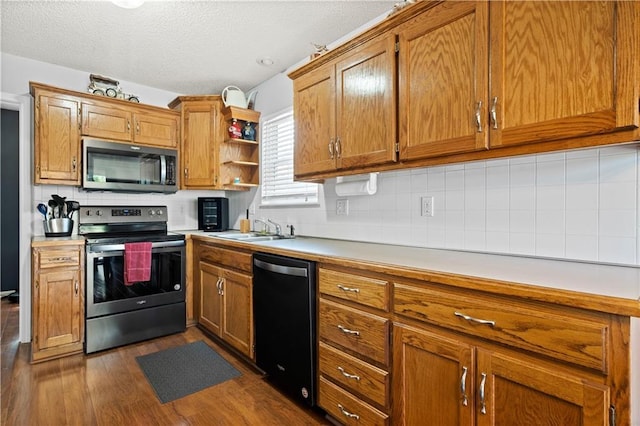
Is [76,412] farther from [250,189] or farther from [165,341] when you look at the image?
[250,189]

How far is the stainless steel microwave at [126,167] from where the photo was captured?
2979 millimetres

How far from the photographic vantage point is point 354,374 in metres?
1.58

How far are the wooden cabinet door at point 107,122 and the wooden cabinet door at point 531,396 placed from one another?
3449 mm

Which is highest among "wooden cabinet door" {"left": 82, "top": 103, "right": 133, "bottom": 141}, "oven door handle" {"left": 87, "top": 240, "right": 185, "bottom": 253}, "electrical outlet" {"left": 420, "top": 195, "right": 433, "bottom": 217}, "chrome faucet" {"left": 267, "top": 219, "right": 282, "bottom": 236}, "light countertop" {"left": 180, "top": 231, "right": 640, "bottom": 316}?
"wooden cabinet door" {"left": 82, "top": 103, "right": 133, "bottom": 141}

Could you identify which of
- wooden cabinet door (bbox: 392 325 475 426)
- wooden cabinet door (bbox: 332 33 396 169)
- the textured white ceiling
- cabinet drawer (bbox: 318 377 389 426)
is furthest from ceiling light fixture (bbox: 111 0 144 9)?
cabinet drawer (bbox: 318 377 389 426)

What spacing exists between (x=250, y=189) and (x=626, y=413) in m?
3.37

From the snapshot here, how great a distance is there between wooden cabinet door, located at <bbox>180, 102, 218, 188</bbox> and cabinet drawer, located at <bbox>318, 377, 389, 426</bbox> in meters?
2.41

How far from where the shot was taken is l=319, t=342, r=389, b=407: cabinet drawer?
1.45 metres

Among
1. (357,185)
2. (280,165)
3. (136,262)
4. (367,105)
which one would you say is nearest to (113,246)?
(136,262)

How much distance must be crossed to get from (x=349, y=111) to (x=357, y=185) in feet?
1.66

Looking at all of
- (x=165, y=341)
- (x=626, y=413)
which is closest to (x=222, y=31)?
(x=165, y=341)

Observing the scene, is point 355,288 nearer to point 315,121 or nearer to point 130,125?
point 315,121

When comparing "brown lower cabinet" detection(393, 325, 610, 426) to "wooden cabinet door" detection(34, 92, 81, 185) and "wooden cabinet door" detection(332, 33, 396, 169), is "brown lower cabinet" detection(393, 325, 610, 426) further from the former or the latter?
"wooden cabinet door" detection(34, 92, 81, 185)

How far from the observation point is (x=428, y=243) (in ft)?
6.48
